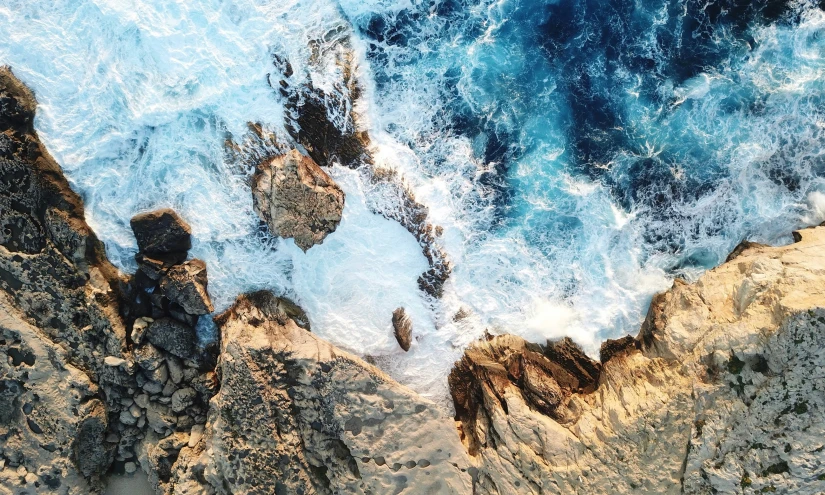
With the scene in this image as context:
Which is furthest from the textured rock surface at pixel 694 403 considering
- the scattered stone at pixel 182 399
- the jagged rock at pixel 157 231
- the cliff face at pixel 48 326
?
the cliff face at pixel 48 326

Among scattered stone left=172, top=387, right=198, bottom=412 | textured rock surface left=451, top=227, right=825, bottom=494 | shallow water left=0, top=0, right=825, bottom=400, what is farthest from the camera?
scattered stone left=172, top=387, right=198, bottom=412

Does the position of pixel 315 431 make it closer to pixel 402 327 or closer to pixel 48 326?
pixel 402 327

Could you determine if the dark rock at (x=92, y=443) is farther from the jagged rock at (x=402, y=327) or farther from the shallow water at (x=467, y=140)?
the jagged rock at (x=402, y=327)

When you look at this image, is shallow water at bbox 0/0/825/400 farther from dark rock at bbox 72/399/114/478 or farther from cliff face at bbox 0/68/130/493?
dark rock at bbox 72/399/114/478

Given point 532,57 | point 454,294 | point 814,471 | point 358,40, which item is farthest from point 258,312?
point 814,471

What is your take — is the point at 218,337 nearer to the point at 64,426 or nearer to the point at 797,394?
the point at 64,426

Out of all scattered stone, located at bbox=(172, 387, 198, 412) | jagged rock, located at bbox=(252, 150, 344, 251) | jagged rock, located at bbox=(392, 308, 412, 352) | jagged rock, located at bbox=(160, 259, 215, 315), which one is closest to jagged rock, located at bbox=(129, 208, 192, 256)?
jagged rock, located at bbox=(160, 259, 215, 315)
